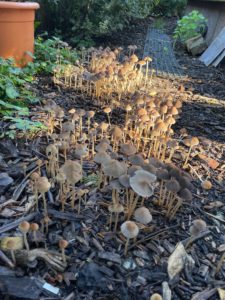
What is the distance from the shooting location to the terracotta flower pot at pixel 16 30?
4.46 metres

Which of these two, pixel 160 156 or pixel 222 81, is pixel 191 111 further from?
pixel 222 81

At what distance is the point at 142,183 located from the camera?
200 cm

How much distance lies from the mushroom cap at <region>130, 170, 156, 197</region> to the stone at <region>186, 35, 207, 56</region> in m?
6.98

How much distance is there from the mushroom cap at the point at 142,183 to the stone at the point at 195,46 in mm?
6982

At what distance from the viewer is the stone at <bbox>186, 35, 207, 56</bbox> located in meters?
8.30

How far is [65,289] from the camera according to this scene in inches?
69.9

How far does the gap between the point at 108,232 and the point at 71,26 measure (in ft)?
20.6

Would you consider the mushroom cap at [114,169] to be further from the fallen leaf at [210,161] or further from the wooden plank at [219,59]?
the wooden plank at [219,59]

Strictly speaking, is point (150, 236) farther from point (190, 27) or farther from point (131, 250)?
point (190, 27)

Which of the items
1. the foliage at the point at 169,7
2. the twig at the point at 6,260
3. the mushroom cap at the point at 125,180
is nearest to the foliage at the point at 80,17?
the mushroom cap at the point at 125,180

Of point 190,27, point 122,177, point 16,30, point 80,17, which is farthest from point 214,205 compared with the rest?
point 190,27

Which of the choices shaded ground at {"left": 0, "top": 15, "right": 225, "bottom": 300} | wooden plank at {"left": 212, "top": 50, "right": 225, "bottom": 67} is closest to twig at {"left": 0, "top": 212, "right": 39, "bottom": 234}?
shaded ground at {"left": 0, "top": 15, "right": 225, "bottom": 300}

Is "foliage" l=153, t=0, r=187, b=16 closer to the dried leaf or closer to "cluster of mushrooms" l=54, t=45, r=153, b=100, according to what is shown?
"cluster of mushrooms" l=54, t=45, r=153, b=100

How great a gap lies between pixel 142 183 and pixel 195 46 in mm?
7138
